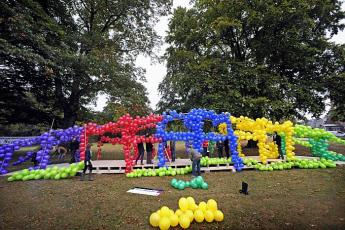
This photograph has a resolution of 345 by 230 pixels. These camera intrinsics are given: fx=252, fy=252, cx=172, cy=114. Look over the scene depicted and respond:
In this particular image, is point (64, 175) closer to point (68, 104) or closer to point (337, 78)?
point (68, 104)

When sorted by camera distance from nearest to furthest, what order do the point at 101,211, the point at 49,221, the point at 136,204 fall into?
the point at 49,221
the point at 101,211
the point at 136,204

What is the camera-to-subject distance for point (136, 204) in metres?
7.73

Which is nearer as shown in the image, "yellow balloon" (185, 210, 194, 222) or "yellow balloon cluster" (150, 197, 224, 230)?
"yellow balloon cluster" (150, 197, 224, 230)

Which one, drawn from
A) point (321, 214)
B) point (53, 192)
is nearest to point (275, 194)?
point (321, 214)

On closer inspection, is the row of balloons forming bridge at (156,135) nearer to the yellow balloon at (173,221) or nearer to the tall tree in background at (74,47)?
the tall tree in background at (74,47)

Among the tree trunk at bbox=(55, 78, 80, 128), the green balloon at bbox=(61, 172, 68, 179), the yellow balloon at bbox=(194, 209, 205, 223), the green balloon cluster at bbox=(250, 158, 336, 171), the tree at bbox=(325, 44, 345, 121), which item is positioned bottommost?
the yellow balloon at bbox=(194, 209, 205, 223)

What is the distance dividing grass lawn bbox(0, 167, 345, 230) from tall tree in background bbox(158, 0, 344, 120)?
9.02m

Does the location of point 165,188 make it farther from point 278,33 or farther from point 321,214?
point 278,33

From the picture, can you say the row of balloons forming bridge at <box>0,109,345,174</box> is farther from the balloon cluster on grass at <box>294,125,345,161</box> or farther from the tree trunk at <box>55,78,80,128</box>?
the tree trunk at <box>55,78,80,128</box>

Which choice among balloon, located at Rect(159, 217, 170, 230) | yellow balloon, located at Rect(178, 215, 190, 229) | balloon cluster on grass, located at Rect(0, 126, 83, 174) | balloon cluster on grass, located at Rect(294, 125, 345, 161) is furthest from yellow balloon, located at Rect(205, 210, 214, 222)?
→ balloon cluster on grass, located at Rect(294, 125, 345, 161)

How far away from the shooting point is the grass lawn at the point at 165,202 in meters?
6.27

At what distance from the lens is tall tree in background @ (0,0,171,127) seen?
1611 centimetres

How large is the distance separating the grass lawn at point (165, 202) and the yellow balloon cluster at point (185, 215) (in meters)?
0.19

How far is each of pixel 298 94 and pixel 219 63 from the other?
268 inches
